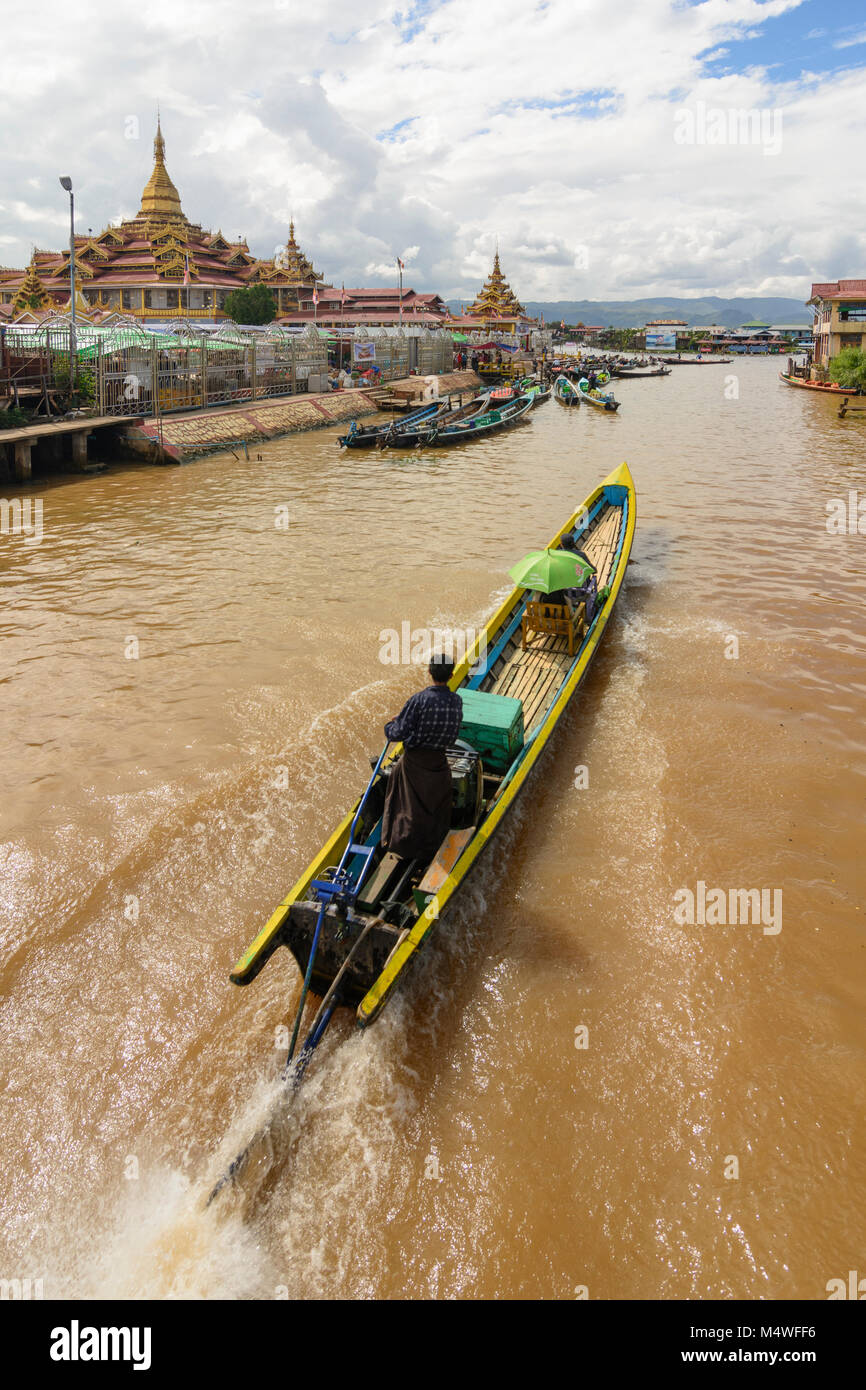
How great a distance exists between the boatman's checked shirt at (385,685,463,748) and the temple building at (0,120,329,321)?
59.6 m

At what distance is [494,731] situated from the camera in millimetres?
6676

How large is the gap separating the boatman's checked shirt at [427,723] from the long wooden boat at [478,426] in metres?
24.7

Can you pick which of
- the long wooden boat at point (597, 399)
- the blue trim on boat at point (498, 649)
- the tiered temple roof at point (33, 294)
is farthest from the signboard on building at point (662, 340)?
the blue trim on boat at point (498, 649)

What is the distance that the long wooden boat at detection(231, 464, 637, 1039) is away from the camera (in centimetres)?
485

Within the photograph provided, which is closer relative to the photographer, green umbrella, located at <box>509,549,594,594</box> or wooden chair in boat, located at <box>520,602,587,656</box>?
green umbrella, located at <box>509,549,594,594</box>

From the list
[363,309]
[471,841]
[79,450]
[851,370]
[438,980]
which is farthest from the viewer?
[363,309]

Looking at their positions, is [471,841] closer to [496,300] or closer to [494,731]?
[494,731]

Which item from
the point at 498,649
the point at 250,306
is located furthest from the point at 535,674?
the point at 250,306

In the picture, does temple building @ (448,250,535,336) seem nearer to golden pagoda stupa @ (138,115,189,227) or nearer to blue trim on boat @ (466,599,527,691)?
golden pagoda stupa @ (138,115,189,227)

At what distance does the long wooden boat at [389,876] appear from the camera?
485 centimetres

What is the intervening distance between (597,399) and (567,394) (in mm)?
6475

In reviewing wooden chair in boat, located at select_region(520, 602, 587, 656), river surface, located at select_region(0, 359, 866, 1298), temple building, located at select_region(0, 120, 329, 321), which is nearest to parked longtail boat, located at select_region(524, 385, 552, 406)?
temple building, located at select_region(0, 120, 329, 321)

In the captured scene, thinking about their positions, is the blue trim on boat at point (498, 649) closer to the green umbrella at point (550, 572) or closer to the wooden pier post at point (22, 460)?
the green umbrella at point (550, 572)

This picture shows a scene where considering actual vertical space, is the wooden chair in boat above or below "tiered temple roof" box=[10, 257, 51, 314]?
below
